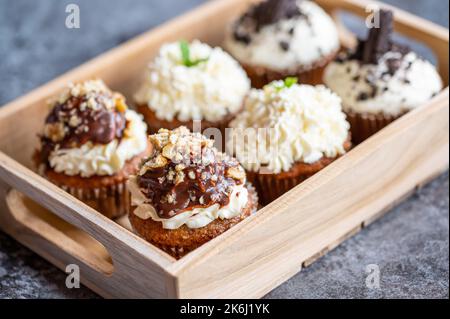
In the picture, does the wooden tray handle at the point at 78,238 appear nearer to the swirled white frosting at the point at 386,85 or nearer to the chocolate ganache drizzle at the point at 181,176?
the chocolate ganache drizzle at the point at 181,176

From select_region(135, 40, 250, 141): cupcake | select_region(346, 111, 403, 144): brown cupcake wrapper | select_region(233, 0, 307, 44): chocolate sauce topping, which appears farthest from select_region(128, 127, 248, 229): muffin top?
select_region(233, 0, 307, 44): chocolate sauce topping

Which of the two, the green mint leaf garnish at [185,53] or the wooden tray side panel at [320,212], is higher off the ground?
the green mint leaf garnish at [185,53]

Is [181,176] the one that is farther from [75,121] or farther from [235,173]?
[75,121]

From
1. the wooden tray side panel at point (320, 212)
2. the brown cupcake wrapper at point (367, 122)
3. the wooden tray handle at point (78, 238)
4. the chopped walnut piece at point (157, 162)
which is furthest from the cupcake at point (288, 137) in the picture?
the wooden tray handle at point (78, 238)

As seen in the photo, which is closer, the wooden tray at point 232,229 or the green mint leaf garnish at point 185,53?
the wooden tray at point 232,229

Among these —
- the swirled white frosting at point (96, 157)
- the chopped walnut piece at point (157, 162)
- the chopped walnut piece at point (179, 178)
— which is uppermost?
the chopped walnut piece at point (157, 162)

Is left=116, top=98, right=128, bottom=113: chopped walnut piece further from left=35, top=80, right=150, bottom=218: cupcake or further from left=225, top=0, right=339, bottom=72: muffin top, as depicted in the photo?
left=225, top=0, right=339, bottom=72: muffin top

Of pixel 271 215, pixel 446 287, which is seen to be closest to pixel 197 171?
Answer: pixel 271 215

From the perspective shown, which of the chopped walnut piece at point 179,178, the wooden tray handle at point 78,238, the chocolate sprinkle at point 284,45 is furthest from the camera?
the chocolate sprinkle at point 284,45

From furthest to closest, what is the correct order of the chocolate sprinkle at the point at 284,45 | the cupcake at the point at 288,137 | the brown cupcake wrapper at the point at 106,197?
the chocolate sprinkle at the point at 284,45 < the brown cupcake wrapper at the point at 106,197 < the cupcake at the point at 288,137
